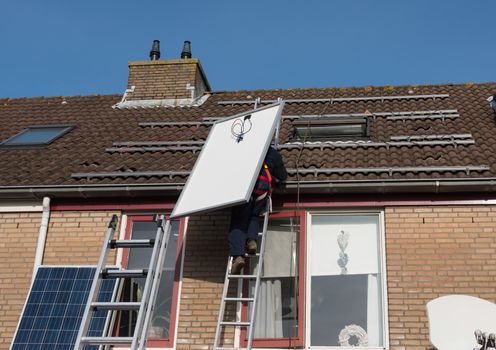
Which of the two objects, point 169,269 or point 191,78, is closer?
point 169,269

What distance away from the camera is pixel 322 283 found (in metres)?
7.71

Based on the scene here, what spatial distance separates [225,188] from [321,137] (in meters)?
2.82

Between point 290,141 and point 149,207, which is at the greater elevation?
point 290,141

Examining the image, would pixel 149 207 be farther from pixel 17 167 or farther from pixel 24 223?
pixel 17 167

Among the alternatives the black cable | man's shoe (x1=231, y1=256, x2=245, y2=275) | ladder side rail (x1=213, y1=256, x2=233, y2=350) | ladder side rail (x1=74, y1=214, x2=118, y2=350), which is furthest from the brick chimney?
ladder side rail (x1=74, y1=214, x2=118, y2=350)

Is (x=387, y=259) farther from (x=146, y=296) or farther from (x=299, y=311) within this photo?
(x=146, y=296)

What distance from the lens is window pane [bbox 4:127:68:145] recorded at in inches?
418

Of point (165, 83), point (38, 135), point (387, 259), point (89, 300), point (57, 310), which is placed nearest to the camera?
point (89, 300)

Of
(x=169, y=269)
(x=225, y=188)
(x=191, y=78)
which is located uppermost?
(x=191, y=78)

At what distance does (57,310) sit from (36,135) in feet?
15.5

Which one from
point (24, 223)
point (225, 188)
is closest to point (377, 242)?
point (225, 188)

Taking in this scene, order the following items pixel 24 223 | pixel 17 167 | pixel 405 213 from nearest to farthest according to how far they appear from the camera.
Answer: pixel 405 213
pixel 24 223
pixel 17 167

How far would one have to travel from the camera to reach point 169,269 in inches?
318

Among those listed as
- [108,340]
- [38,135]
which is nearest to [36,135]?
[38,135]
